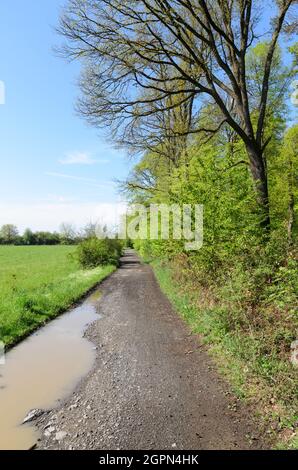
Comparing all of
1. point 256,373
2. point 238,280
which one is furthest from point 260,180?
point 256,373

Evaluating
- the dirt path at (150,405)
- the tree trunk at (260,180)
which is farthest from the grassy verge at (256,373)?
the tree trunk at (260,180)

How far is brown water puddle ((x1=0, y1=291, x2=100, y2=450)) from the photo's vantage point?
4836 millimetres

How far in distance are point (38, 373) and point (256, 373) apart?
407cm

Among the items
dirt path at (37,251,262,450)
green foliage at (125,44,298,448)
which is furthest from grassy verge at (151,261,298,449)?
dirt path at (37,251,262,450)

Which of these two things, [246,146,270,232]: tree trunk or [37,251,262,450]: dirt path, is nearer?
[37,251,262,450]: dirt path

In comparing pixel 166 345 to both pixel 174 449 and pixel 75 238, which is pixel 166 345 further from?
pixel 75 238

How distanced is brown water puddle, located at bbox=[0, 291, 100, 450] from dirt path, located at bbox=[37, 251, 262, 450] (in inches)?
11.0

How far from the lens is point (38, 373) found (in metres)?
6.82

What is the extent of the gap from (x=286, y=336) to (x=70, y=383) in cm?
381

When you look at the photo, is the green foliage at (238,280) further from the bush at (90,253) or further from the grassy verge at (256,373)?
the bush at (90,253)

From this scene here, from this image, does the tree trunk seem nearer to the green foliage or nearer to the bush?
the green foliage

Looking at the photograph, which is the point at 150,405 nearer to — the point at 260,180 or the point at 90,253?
the point at 260,180

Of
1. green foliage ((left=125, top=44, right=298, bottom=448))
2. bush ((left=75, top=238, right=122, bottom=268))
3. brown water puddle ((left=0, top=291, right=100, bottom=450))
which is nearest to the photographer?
brown water puddle ((left=0, top=291, right=100, bottom=450))
